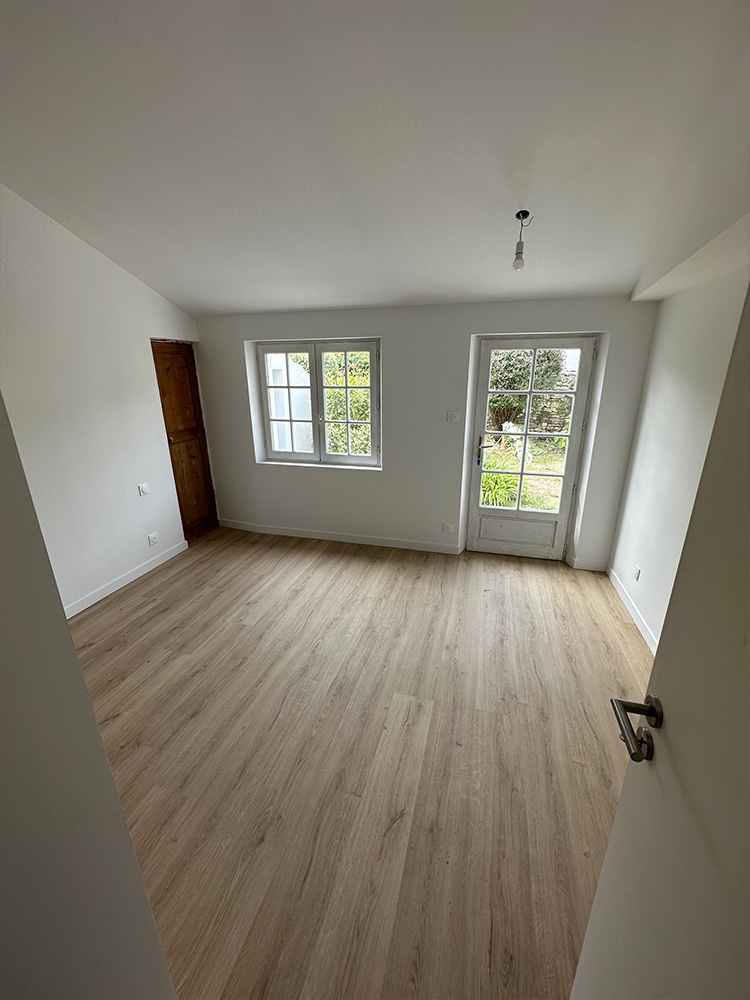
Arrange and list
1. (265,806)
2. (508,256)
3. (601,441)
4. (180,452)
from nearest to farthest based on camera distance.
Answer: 1. (265,806)
2. (508,256)
3. (601,441)
4. (180,452)

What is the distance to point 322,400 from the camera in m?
3.86

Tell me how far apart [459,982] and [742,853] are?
1177mm

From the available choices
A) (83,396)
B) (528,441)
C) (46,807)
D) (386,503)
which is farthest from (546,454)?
(83,396)

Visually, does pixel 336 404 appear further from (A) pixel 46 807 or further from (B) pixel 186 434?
(A) pixel 46 807

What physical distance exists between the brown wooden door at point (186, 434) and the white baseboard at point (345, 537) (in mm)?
380

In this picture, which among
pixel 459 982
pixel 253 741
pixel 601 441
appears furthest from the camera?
pixel 601 441

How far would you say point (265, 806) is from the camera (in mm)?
1595

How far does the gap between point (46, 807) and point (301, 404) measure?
143 inches

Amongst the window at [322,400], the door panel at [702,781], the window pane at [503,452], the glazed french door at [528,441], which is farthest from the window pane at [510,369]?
the door panel at [702,781]

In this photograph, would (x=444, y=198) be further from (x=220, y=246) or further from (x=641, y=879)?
(x=641, y=879)

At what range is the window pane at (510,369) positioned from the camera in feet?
10.8

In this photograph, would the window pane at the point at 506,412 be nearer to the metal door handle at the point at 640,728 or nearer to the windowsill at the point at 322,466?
the windowsill at the point at 322,466

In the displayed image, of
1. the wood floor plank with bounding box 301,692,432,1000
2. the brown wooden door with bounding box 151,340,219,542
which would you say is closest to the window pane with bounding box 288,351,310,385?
the brown wooden door with bounding box 151,340,219,542

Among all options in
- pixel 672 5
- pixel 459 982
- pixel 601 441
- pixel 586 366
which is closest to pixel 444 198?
pixel 672 5
